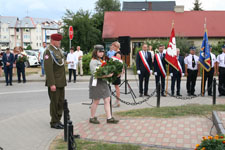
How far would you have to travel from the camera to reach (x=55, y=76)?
22.2 ft

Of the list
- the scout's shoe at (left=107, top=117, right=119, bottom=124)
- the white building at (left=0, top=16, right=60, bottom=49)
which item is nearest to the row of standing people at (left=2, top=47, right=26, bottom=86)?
the scout's shoe at (left=107, top=117, right=119, bottom=124)

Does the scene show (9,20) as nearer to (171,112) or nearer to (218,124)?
(171,112)

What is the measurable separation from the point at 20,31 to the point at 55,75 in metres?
114

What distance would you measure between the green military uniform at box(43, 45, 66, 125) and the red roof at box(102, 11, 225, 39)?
78.2 ft

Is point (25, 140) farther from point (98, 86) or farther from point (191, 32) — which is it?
point (191, 32)

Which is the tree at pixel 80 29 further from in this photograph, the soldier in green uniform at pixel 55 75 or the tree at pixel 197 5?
the tree at pixel 197 5

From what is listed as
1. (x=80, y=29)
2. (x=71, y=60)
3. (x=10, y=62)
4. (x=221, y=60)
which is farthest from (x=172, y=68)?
(x=80, y=29)

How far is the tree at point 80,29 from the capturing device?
30.9 meters

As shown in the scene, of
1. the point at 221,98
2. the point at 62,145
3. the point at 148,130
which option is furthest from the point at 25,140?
the point at 221,98

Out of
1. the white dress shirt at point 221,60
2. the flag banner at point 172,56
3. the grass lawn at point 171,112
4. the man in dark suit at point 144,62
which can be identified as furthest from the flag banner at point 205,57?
the grass lawn at point 171,112

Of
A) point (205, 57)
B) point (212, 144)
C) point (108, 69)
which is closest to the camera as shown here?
point (212, 144)

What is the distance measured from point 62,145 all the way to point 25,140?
919 mm

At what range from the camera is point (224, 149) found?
12.9 feet

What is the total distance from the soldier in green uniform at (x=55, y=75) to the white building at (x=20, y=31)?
109 m
